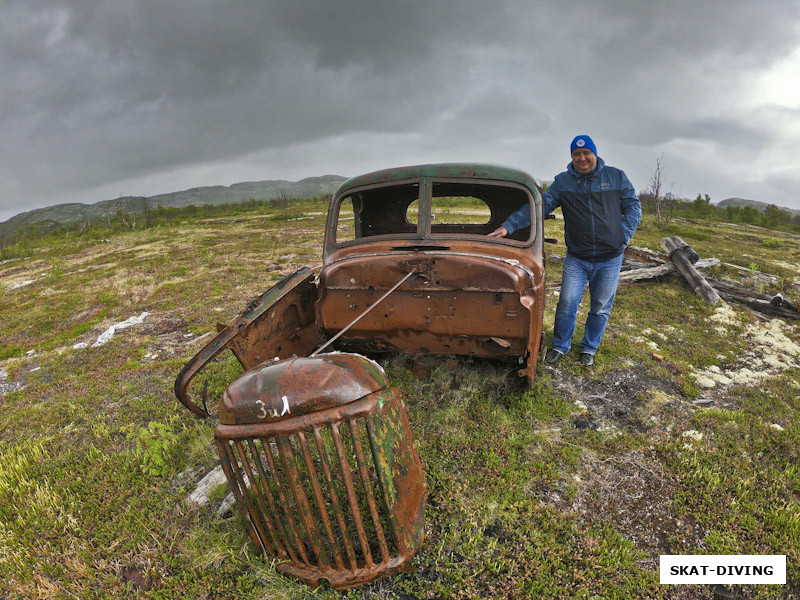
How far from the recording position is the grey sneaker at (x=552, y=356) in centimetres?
493

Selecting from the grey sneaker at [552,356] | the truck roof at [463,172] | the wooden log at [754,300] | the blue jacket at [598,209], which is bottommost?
the grey sneaker at [552,356]

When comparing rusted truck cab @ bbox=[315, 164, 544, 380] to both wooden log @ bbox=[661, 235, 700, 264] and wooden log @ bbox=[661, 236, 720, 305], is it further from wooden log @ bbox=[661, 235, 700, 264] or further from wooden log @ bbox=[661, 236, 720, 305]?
wooden log @ bbox=[661, 235, 700, 264]

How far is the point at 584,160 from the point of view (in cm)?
412

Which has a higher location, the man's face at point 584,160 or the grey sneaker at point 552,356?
the man's face at point 584,160

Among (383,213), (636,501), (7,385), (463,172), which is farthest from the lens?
(383,213)

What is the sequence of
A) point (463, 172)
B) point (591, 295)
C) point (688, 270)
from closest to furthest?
point (463, 172), point (591, 295), point (688, 270)

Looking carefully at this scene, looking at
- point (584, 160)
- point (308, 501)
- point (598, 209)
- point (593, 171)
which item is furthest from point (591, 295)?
point (308, 501)

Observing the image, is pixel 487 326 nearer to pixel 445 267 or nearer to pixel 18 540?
pixel 445 267

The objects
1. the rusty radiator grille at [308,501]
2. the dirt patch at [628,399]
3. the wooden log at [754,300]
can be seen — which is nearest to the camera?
the rusty radiator grille at [308,501]

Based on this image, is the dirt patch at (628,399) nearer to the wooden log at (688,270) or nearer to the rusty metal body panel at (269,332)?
the rusty metal body panel at (269,332)

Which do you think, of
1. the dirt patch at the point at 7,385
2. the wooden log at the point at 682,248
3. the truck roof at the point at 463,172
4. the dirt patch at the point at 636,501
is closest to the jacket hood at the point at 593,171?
the truck roof at the point at 463,172

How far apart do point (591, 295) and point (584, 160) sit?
4.93 ft

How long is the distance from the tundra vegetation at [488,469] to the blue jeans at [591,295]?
1.00 feet

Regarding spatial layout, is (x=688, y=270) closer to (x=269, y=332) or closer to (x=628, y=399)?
(x=628, y=399)
